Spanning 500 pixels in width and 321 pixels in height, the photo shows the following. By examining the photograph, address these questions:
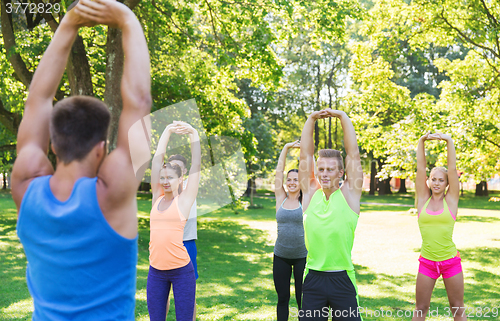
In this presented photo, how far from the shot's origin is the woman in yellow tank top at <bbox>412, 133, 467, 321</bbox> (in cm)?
500

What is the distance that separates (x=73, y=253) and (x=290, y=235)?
165 inches

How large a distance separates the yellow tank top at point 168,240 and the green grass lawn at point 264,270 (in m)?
2.39

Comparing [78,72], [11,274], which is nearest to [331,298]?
[78,72]

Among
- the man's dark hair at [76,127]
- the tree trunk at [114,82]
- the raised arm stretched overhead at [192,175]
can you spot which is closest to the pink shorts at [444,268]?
the raised arm stretched overhead at [192,175]

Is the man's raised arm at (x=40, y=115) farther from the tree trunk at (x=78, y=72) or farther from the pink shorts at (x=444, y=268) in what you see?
the tree trunk at (x=78, y=72)

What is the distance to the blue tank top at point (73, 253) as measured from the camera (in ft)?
5.23

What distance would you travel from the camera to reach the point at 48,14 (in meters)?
9.12

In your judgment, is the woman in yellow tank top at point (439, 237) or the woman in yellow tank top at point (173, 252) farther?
the woman in yellow tank top at point (439, 237)

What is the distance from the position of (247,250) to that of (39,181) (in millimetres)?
11844

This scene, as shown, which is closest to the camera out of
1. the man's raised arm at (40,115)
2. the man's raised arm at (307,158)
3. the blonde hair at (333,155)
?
the man's raised arm at (40,115)

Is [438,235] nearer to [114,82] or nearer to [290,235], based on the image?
[290,235]

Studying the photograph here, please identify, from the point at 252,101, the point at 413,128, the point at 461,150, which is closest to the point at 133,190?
the point at 413,128

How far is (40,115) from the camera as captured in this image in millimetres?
1802

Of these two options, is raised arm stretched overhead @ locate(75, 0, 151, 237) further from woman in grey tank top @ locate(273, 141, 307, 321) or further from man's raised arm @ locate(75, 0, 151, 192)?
woman in grey tank top @ locate(273, 141, 307, 321)
